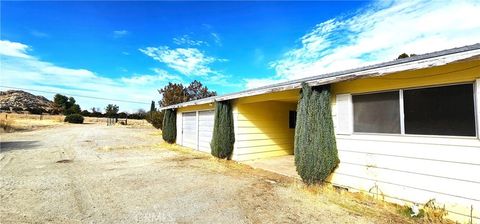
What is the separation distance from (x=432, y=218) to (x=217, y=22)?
41.2 ft

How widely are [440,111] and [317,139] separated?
216 cm

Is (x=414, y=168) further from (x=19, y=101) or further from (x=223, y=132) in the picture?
(x=19, y=101)

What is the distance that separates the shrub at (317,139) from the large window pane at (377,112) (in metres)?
0.57

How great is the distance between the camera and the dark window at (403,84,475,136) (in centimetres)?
356

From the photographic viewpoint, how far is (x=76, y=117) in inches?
1522

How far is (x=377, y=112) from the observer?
465 cm

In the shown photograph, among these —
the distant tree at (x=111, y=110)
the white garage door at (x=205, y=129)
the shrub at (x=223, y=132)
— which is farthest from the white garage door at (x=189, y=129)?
the distant tree at (x=111, y=110)

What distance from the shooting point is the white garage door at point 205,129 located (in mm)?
10563

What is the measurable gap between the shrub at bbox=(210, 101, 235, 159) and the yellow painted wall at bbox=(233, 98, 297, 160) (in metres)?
0.23

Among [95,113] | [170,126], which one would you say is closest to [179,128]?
[170,126]

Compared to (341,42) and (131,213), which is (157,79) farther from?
(131,213)

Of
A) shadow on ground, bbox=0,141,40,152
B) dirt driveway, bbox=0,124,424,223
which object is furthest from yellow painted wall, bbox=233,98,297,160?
A: shadow on ground, bbox=0,141,40,152

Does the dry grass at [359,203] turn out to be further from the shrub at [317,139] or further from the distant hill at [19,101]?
the distant hill at [19,101]

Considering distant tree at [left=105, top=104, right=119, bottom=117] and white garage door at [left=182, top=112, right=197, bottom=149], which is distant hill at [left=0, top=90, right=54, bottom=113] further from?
white garage door at [left=182, top=112, right=197, bottom=149]
